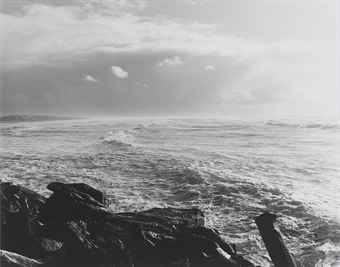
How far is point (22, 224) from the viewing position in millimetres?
5336

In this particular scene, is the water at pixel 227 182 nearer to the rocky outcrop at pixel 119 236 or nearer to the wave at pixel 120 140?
the rocky outcrop at pixel 119 236

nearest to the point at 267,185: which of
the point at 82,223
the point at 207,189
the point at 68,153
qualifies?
the point at 207,189

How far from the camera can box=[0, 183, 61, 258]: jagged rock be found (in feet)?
15.9

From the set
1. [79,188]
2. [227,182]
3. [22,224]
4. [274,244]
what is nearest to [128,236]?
[79,188]

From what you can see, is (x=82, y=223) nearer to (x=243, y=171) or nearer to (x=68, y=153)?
(x=243, y=171)

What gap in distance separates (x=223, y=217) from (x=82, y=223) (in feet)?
10.0

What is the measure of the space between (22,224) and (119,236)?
158cm

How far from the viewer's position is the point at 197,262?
179 inches

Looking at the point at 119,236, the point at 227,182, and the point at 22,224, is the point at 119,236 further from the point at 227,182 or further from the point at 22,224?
the point at 227,182

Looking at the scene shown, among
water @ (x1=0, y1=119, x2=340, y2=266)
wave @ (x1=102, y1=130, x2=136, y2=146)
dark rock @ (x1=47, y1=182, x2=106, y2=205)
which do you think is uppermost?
dark rock @ (x1=47, y1=182, x2=106, y2=205)

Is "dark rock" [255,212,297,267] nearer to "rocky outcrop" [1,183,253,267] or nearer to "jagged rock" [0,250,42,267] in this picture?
"rocky outcrop" [1,183,253,267]

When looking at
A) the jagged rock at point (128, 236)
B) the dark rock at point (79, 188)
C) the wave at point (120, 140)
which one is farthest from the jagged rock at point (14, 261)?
the wave at point (120, 140)

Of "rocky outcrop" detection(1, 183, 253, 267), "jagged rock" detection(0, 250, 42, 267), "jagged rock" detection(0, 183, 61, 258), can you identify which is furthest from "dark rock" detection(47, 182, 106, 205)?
"jagged rock" detection(0, 250, 42, 267)

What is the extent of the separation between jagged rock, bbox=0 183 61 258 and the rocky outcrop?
0.02 meters
